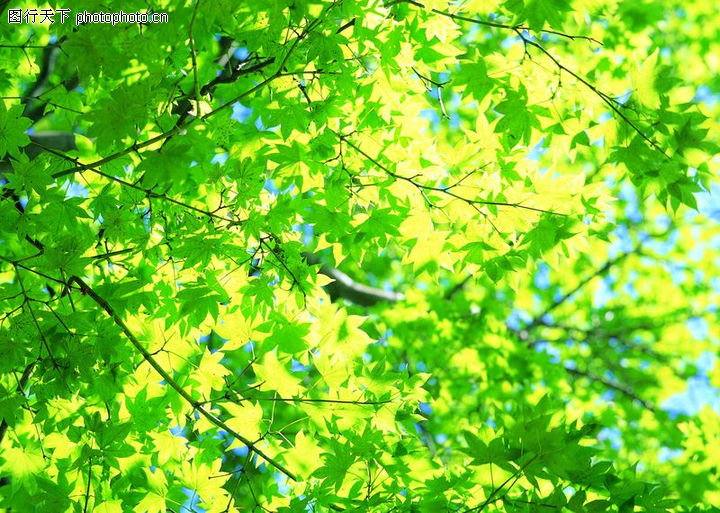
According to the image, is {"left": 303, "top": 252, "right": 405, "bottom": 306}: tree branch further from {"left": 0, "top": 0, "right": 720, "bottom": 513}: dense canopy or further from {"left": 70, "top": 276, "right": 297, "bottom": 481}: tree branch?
{"left": 70, "top": 276, "right": 297, "bottom": 481}: tree branch

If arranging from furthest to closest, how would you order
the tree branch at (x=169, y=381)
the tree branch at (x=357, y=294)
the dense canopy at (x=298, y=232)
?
the tree branch at (x=357, y=294) < the tree branch at (x=169, y=381) < the dense canopy at (x=298, y=232)

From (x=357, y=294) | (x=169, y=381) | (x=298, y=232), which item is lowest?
(x=169, y=381)

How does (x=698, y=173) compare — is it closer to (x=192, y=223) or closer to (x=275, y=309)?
(x=275, y=309)

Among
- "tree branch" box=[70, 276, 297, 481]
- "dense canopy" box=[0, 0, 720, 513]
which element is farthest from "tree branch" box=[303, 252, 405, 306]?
"tree branch" box=[70, 276, 297, 481]

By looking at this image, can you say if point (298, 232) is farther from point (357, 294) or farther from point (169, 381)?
point (357, 294)

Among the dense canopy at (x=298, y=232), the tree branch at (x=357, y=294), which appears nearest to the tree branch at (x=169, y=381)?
the dense canopy at (x=298, y=232)

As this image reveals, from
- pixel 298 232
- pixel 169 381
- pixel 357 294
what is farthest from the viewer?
pixel 357 294

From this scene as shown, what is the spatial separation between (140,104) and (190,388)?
49.5 inches

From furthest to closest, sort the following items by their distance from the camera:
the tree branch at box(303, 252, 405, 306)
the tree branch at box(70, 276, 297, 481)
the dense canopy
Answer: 1. the tree branch at box(303, 252, 405, 306)
2. the tree branch at box(70, 276, 297, 481)
3. the dense canopy

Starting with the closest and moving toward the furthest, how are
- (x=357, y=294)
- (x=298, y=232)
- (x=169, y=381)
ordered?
(x=169, y=381) < (x=298, y=232) < (x=357, y=294)

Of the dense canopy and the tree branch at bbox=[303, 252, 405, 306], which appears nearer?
the dense canopy

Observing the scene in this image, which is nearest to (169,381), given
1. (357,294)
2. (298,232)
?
(298,232)

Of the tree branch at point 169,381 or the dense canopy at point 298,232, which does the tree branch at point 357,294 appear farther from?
the tree branch at point 169,381

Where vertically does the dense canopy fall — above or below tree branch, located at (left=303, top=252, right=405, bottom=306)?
below
